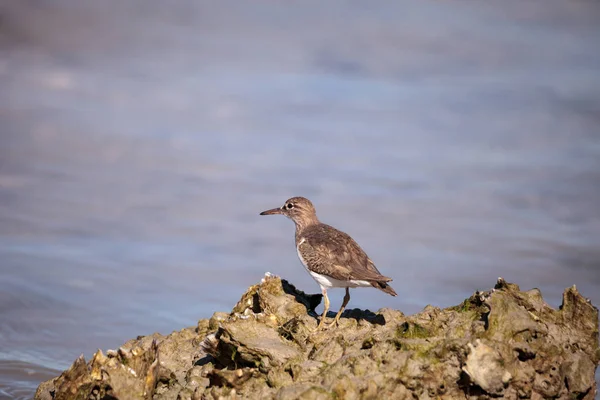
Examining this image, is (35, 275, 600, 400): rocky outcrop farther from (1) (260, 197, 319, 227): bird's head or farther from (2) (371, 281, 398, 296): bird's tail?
(1) (260, 197, 319, 227): bird's head

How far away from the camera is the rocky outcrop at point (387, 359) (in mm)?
8984

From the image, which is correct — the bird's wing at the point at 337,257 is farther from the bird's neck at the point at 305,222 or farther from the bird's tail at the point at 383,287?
the bird's neck at the point at 305,222

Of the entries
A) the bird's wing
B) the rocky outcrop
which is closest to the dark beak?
the bird's wing

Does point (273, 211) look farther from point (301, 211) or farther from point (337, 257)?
point (337, 257)

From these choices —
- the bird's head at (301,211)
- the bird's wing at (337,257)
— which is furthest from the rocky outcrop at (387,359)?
the bird's head at (301,211)

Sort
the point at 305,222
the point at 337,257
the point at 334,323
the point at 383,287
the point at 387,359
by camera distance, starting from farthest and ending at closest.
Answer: the point at 305,222, the point at 337,257, the point at 383,287, the point at 334,323, the point at 387,359

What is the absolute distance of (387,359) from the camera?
9.28 metres

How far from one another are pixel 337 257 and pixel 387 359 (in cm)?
427

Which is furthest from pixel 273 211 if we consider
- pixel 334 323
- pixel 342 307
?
pixel 334 323

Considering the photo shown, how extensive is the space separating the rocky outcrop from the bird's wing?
1.49 m

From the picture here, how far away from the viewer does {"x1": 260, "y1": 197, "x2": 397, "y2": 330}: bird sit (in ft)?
41.7

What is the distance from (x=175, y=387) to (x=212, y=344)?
0.84 m

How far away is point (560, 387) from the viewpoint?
9.42m

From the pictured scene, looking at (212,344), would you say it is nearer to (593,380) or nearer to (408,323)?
(408,323)
